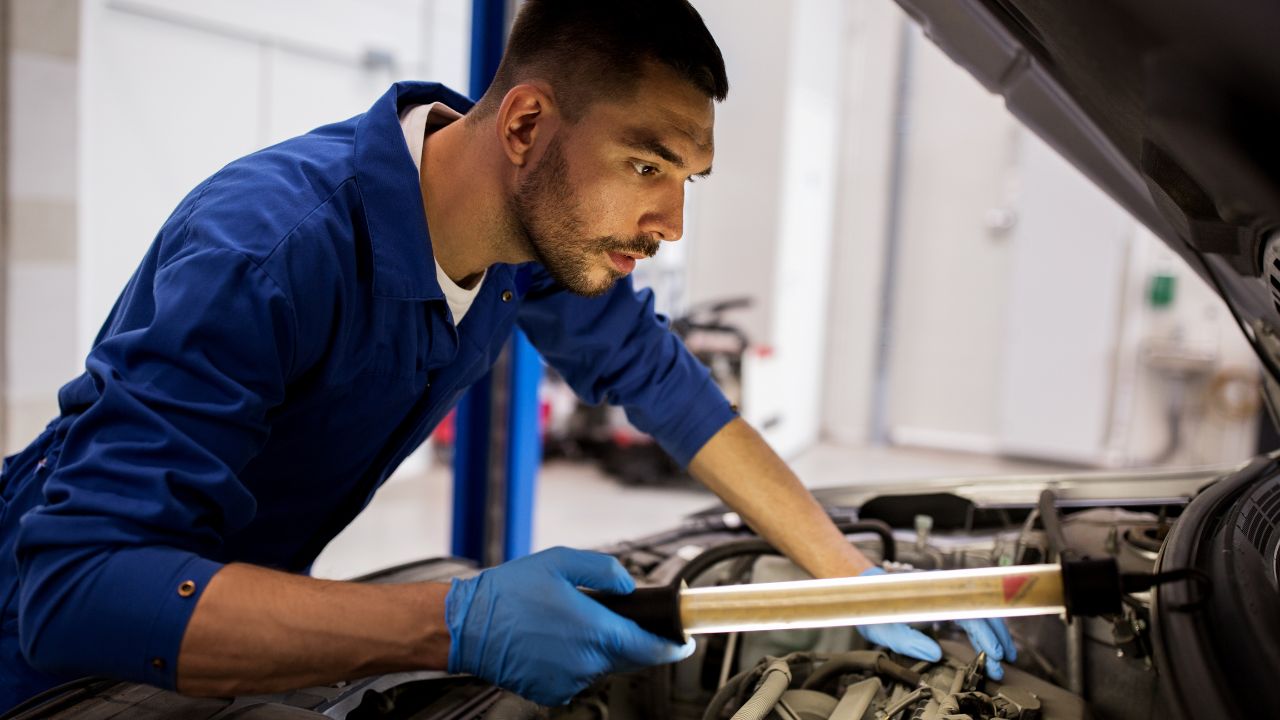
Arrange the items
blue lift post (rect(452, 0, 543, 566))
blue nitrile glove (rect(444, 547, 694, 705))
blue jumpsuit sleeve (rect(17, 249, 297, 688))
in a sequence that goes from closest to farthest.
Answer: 1. blue jumpsuit sleeve (rect(17, 249, 297, 688))
2. blue nitrile glove (rect(444, 547, 694, 705))
3. blue lift post (rect(452, 0, 543, 566))

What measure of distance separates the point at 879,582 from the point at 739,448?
1.83 feet

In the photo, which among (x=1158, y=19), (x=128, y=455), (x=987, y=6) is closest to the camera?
(x=1158, y=19)

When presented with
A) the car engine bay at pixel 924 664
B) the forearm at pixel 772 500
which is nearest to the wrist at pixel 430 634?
the car engine bay at pixel 924 664

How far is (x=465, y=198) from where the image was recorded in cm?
122

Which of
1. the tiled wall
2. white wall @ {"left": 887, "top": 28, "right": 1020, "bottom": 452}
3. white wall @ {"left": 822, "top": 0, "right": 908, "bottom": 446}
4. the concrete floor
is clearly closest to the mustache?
the concrete floor

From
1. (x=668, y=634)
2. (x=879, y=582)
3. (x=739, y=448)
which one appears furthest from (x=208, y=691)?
(x=739, y=448)

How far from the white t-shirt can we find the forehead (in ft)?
0.91

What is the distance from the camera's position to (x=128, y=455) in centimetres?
83

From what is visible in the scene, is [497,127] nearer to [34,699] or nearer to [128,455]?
[128,455]

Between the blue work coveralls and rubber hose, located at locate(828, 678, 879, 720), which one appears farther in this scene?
rubber hose, located at locate(828, 678, 879, 720)

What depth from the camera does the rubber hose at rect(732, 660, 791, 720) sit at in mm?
984

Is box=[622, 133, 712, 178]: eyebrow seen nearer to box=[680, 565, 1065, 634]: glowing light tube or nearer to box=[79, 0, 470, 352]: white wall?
box=[680, 565, 1065, 634]: glowing light tube

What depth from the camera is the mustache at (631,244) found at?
45.8 inches

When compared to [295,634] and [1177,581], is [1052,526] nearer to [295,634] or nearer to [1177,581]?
[1177,581]
